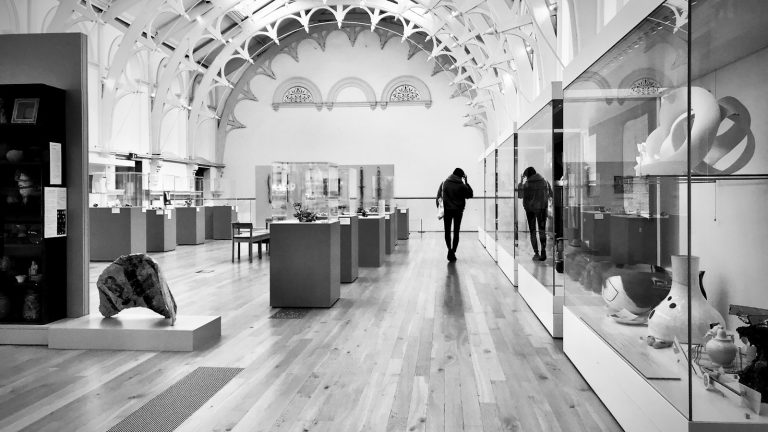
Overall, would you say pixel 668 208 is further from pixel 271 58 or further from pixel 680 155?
pixel 271 58

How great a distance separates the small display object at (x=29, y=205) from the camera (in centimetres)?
548

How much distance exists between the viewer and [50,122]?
5559mm

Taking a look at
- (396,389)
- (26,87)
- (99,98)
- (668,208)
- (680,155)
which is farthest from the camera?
(99,98)

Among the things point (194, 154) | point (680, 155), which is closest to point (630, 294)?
point (680, 155)

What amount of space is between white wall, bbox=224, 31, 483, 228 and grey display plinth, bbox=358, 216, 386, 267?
13076 millimetres

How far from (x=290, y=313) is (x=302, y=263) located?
61cm

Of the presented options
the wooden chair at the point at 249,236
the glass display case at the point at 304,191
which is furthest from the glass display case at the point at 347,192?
the wooden chair at the point at 249,236

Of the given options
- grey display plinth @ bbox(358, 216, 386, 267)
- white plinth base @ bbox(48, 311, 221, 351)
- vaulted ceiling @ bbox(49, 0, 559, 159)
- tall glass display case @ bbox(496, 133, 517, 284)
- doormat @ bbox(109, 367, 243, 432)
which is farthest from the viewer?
vaulted ceiling @ bbox(49, 0, 559, 159)

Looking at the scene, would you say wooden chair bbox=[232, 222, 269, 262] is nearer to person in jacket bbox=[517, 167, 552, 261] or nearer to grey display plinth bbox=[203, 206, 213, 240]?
grey display plinth bbox=[203, 206, 213, 240]

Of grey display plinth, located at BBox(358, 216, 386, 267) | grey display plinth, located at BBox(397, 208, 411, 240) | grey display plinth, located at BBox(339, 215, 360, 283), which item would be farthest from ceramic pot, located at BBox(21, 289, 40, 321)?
grey display plinth, located at BBox(397, 208, 411, 240)

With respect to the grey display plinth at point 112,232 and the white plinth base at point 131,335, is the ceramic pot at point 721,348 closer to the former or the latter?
the white plinth base at point 131,335

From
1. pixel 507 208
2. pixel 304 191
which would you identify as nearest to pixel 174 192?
pixel 304 191

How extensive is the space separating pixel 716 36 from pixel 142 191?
45.6 feet

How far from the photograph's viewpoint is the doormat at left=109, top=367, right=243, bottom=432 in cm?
337
